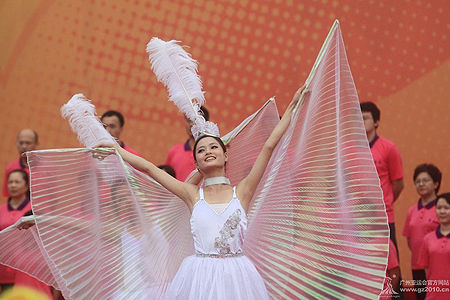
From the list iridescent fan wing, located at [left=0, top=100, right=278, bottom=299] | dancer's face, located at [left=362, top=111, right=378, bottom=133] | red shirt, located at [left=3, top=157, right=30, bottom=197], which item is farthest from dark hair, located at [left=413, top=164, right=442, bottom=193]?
red shirt, located at [left=3, top=157, right=30, bottom=197]

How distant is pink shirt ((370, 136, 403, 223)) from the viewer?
566 centimetres

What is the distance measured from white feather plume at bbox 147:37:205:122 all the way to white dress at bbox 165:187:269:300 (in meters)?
0.50

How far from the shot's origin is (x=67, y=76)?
6.95 metres

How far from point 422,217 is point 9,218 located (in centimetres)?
291

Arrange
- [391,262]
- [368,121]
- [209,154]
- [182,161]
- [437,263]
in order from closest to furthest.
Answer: [209,154]
[391,262]
[437,263]
[368,121]
[182,161]

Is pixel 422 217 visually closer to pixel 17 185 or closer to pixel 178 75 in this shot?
pixel 178 75

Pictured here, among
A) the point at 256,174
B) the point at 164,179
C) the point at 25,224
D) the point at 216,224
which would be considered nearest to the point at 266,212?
the point at 256,174

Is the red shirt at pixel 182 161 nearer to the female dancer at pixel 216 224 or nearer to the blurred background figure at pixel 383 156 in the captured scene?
the blurred background figure at pixel 383 156

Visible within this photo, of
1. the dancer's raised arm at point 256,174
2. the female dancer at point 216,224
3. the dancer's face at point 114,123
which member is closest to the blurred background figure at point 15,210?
the dancer's face at point 114,123

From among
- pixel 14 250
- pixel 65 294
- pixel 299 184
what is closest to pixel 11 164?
pixel 14 250

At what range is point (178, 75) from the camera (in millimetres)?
4180

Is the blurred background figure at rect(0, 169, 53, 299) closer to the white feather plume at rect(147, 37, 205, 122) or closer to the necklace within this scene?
the white feather plume at rect(147, 37, 205, 122)

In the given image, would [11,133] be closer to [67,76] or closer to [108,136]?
[67,76]

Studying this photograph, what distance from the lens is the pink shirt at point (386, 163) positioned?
5660mm
